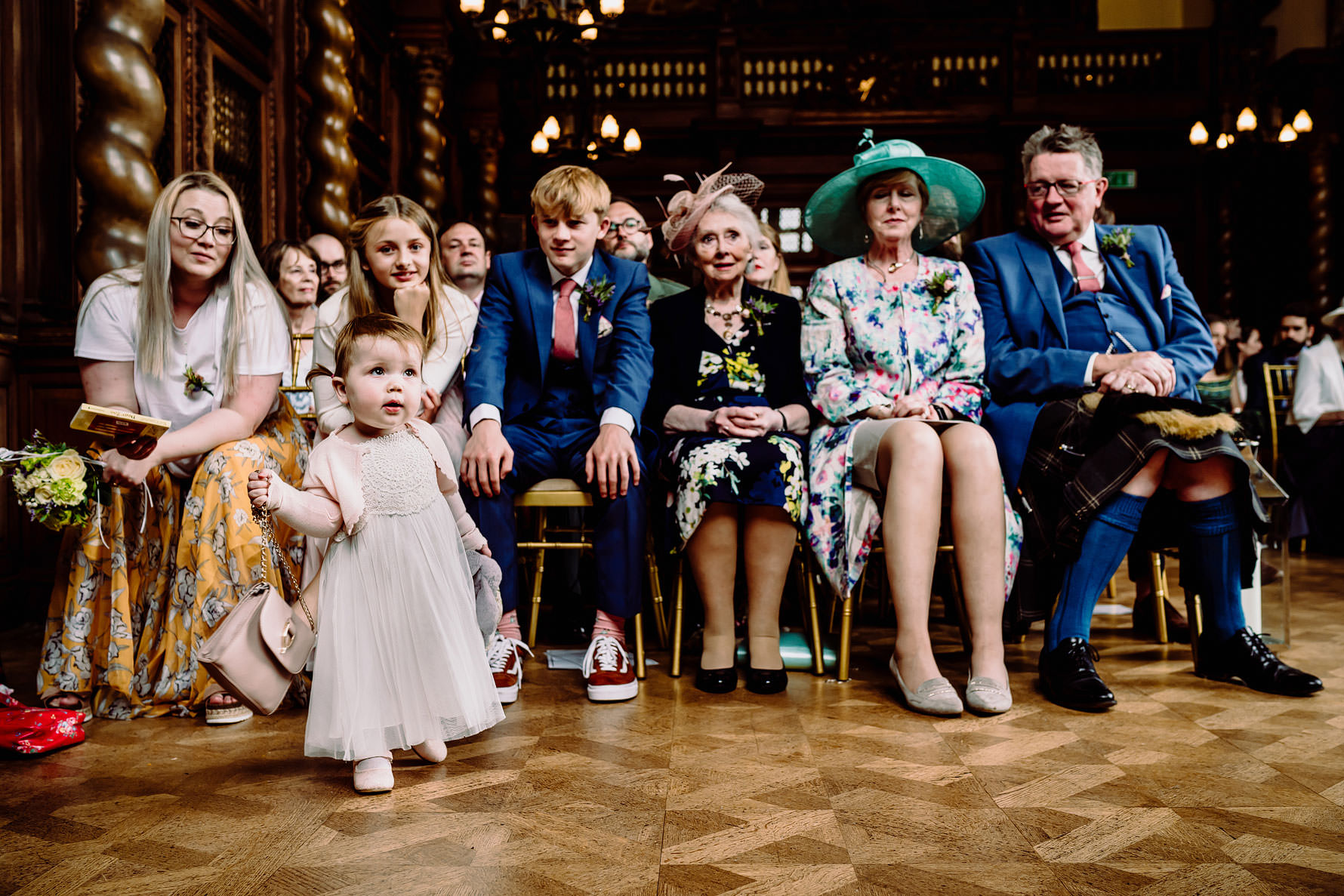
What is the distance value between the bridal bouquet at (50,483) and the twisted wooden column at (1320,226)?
1092 centimetres

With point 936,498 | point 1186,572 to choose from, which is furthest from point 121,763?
point 1186,572

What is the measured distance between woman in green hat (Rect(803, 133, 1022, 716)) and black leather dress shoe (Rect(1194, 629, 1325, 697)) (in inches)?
→ 23.6

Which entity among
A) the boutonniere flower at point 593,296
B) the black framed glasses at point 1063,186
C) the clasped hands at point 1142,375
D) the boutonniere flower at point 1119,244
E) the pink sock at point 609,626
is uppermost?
the black framed glasses at point 1063,186

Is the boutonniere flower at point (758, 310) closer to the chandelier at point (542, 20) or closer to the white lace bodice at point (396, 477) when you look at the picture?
the white lace bodice at point (396, 477)

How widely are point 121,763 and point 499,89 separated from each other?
9104mm

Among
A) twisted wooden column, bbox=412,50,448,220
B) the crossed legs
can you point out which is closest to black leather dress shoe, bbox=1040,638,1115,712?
the crossed legs

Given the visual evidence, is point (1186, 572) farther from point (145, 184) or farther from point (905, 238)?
point (145, 184)

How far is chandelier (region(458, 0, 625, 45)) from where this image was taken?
19.4 feet

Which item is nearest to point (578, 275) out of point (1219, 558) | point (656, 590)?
point (656, 590)

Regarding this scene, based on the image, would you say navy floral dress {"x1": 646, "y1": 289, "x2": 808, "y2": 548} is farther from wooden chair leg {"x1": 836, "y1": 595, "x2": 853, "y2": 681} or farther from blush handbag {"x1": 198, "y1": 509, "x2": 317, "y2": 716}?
blush handbag {"x1": 198, "y1": 509, "x2": 317, "y2": 716}

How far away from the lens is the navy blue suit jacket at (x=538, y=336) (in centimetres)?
294

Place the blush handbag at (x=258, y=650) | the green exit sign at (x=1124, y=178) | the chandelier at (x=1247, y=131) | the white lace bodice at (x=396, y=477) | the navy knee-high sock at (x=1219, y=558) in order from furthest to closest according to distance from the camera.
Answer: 1. the green exit sign at (x=1124, y=178)
2. the chandelier at (x=1247, y=131)
3. the navy knee-high sock at (x=1219, y=558)
4. the white lace bodice at (x=396, y=477)
5. the blush handbag at (x=258, y=650)

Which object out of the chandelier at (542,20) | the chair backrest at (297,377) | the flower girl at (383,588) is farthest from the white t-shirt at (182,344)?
the chandelier at (542,20)

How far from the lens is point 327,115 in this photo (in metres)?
5.60
